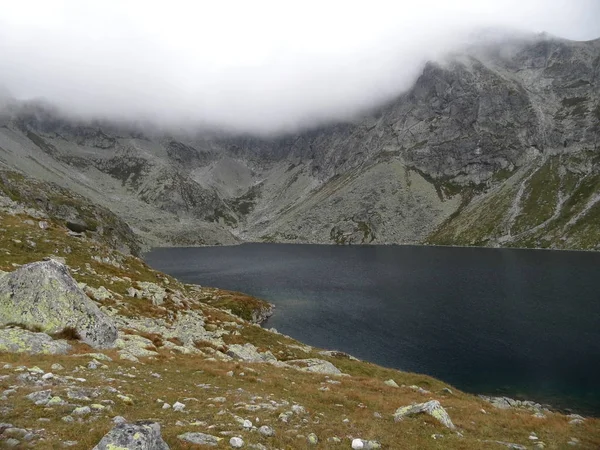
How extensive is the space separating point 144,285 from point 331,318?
54.7 m

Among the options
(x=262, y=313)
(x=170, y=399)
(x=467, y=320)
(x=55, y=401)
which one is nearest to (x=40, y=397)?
(x=55, y=401)

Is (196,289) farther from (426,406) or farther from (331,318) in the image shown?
(426,406)

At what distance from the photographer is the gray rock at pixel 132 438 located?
9055mm

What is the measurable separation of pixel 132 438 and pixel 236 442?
403 cm

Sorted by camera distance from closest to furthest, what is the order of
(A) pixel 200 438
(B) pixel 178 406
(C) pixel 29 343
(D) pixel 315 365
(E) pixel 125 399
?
1. (A) pixel 200 438
2. (E) pixel 125 399
3. (B) pixel 178 406
4. (C) pixel 29 343
5. (D) pixel 315 365

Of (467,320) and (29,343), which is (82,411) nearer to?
(29,343)

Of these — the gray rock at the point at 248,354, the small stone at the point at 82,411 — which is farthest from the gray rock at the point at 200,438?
the gray rock at the point at 248,354

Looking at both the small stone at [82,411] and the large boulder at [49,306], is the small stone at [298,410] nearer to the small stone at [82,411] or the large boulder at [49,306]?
the small stone at [82,411]

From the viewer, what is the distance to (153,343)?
105ft

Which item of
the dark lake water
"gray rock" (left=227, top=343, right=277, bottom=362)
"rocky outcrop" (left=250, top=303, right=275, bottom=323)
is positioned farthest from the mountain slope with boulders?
"rocky outcrop" (left=250, top=303, right=275, bottom=323)

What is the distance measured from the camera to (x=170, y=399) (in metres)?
16.9

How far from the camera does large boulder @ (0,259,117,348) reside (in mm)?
26281

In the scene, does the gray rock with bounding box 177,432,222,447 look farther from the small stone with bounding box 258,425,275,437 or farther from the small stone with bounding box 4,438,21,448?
the small stone with bounding box 4,438,21,448

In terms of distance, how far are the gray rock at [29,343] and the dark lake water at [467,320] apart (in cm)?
5602
